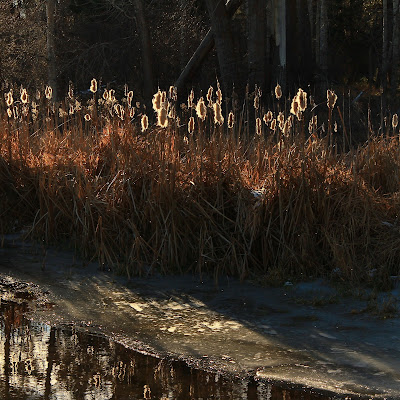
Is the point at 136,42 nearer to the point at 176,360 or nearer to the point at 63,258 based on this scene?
the point at 63,258

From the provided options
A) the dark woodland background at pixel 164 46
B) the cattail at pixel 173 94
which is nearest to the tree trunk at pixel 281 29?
the dark woodland background at pixel 164 46

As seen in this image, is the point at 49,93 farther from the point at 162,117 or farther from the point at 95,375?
the point at 95,375

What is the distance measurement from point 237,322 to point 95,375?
138 centimetres

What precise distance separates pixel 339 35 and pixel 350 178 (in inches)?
1147

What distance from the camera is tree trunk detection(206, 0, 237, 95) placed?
63.7 ft

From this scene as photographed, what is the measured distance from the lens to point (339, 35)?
34844 millimetres

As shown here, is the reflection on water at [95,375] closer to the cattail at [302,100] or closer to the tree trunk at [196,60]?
the cattail at [302,100]

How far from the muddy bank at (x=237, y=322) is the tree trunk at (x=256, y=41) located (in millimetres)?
12746

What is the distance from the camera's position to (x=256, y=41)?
18906 mm

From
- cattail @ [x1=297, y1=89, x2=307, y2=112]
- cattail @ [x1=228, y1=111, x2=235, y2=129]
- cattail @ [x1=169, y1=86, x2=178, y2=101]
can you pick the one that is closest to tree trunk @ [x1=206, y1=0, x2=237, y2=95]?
cattail @ [x1=169, y1=86, x2=178, y2=101]

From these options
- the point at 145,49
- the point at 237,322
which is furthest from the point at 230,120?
the point at 145,49

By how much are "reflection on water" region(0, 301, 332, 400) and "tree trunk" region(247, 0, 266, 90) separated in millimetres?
14338

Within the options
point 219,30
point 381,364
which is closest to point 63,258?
point 381,364

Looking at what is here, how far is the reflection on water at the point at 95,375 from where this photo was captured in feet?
13.6
